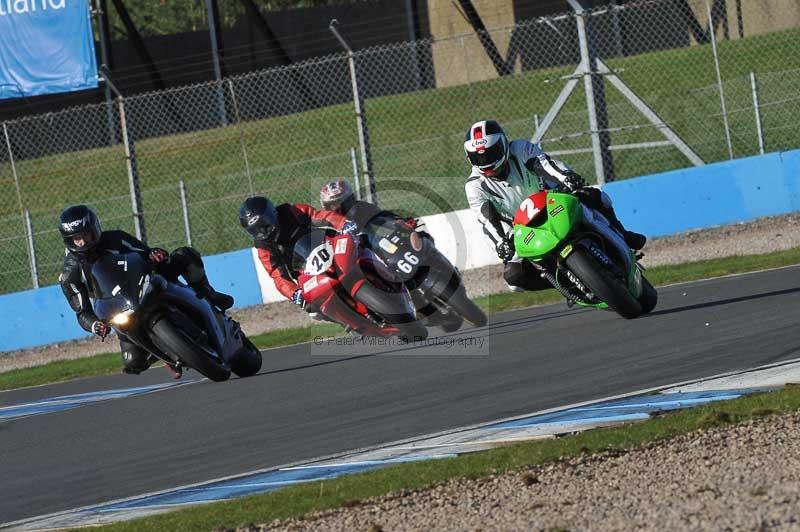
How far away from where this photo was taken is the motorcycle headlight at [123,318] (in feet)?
32.9

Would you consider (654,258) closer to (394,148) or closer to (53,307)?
(53,307)

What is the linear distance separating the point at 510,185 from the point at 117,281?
3.29 m

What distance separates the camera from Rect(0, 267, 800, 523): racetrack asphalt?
7.81m

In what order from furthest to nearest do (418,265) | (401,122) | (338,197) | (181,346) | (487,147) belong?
(401,122), (338,197), (487,147), (418,265), (181,346)

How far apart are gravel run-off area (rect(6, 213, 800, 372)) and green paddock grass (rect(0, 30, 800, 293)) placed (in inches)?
93.0

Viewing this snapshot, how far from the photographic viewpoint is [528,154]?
1100 centimetres

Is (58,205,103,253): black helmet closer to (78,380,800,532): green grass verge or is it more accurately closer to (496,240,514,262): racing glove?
(496,240,514,262): racing glove

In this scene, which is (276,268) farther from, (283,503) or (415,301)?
(283,503)

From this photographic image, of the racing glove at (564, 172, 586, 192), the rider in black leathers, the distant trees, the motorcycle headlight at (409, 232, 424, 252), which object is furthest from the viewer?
the distant trees

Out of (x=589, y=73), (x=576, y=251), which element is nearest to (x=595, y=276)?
(x=576, y=251)

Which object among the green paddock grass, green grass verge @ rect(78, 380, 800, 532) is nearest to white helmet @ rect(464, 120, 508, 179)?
green grass verge @ rect(78, 380, 800, 532)

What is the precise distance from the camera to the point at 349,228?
10523 mm

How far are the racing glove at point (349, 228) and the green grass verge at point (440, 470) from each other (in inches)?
155

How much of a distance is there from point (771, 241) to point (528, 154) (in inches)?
220
